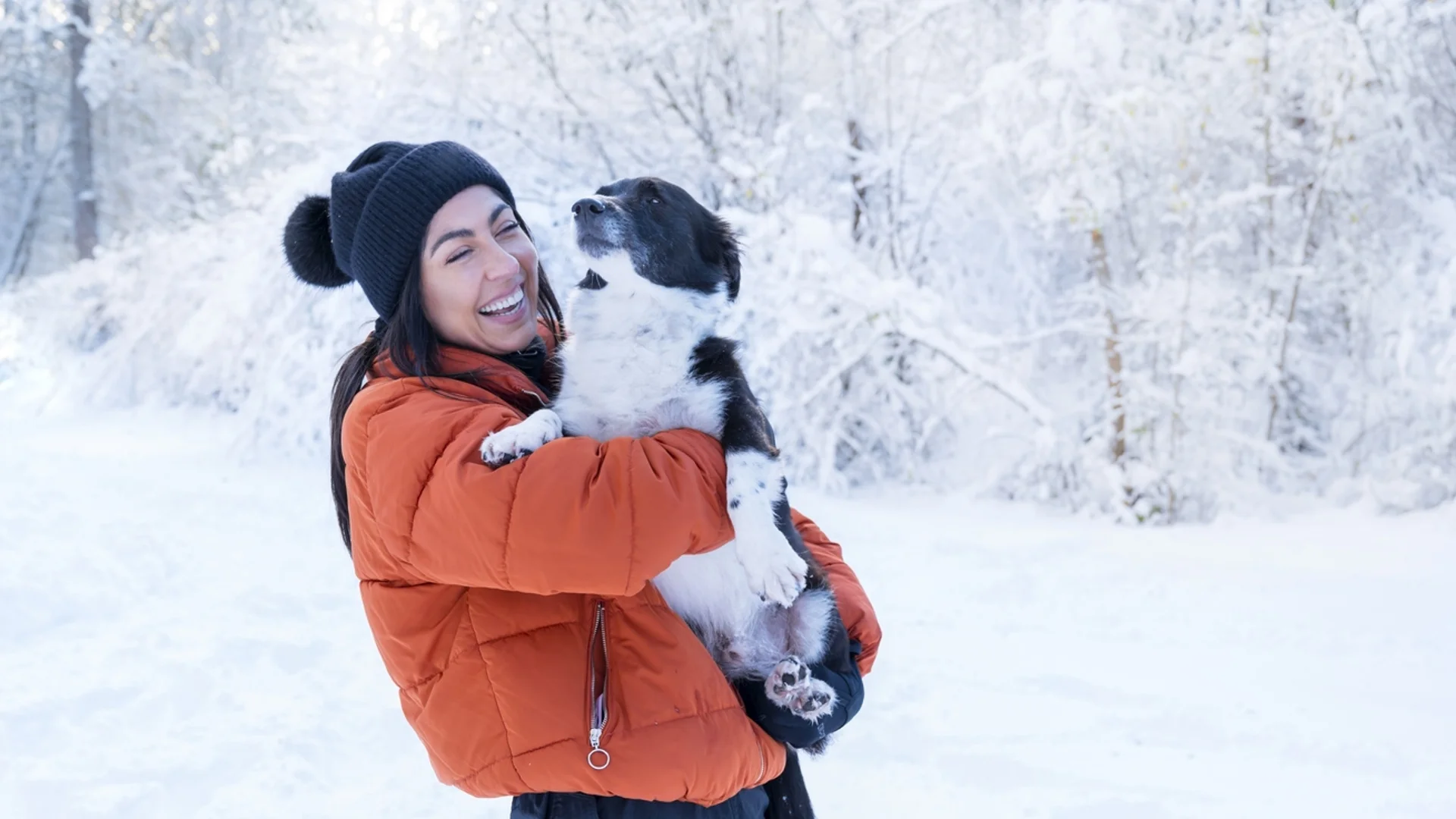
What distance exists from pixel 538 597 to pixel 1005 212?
7.61 m

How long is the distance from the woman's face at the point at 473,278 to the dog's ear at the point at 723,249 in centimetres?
54

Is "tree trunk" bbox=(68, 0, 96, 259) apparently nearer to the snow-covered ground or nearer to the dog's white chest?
the snow-covered ground

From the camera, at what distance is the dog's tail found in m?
1.91

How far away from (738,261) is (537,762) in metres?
1.38

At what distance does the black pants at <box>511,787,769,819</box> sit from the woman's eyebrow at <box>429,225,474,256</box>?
38.0 inches

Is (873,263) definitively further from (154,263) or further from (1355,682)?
(154,263)

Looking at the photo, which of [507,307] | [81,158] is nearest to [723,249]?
[507,307]

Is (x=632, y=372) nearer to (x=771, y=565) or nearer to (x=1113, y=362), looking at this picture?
(x=771, y=565)

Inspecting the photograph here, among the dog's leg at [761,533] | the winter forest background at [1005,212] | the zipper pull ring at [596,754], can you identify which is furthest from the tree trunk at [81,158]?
the zipper pull ring at [596,754]

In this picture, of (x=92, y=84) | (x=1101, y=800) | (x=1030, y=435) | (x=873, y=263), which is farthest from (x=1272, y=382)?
(x=92, y=84)

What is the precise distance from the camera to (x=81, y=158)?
17859mm

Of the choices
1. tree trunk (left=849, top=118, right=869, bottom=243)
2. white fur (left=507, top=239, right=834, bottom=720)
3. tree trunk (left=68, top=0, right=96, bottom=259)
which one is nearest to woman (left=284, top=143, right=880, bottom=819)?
white fur (left=507, top=239, right=834, bottom=720)

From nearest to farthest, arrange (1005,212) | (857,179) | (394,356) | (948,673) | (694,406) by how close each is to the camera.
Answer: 1. (394,356)
2. (694,406)
3. (948,673)
4. (1005,212)
5. (857,179)

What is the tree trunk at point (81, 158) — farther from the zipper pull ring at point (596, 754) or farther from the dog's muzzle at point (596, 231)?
the zipper pull ring at point (596, 754)
